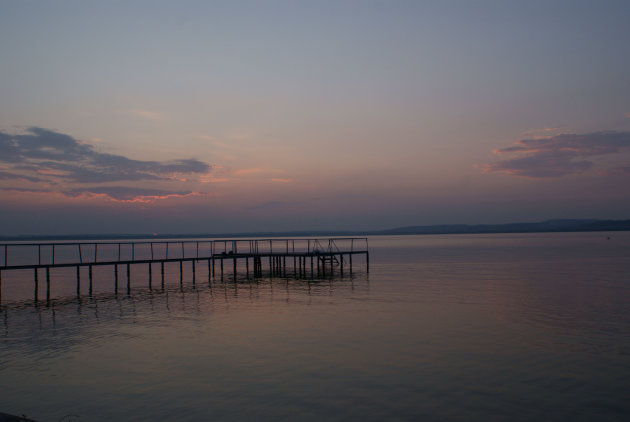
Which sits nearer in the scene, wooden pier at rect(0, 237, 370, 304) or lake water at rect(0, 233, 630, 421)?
lake water at rect(0, 233, 630, 421)

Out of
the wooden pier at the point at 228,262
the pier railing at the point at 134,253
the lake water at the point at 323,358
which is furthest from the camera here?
the pier railing at the point at 134,253

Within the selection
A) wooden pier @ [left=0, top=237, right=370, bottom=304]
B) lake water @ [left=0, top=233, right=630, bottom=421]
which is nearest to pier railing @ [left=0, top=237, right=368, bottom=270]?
wooden pier @ [left=0, top=237, right=370, bottom=304]

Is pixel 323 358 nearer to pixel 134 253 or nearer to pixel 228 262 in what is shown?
pixel 228 262

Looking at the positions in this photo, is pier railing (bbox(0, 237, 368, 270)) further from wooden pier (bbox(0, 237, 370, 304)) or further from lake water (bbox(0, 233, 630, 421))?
lake water (bbox(0, 233, 630, 421))

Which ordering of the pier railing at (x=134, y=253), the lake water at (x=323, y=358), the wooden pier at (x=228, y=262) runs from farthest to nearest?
the pier railing at (x=134, y=253)
the wooden pier at (x=228, y=262)
the lake water at (x=323, y=358)

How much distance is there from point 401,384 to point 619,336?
11.9 metres

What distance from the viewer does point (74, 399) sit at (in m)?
13.9

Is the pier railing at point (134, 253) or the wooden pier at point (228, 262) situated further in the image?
the pier railing at point (134, 253)

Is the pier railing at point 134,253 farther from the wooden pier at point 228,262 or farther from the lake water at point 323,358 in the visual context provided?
the lake water at point 323,358

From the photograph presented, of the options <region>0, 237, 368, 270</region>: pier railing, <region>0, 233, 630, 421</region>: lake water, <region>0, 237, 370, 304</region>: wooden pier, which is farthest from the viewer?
<region>0, 237, 368, 270</region>: pier railing

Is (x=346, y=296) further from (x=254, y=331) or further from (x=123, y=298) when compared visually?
(x=123, y=298)

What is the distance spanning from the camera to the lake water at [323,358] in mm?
13148

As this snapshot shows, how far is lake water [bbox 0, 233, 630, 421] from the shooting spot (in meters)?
13.1

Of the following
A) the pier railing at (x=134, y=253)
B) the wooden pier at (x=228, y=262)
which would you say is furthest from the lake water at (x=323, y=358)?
the pier railing at (x=134, y=253)
